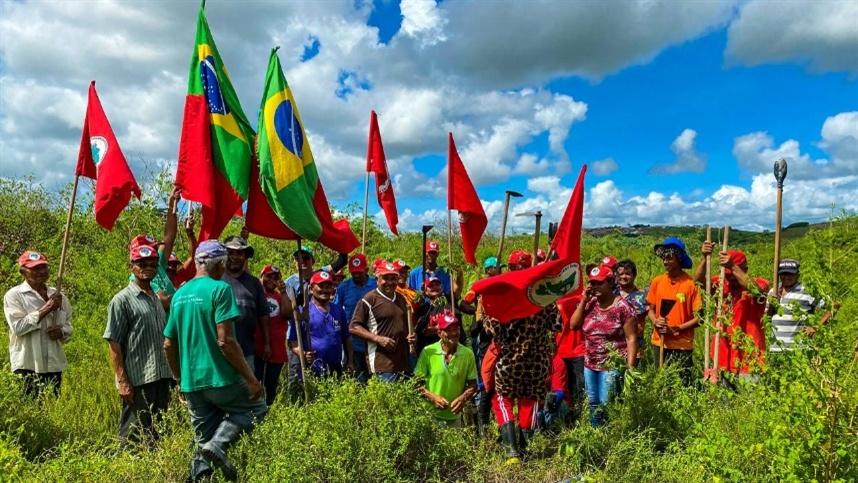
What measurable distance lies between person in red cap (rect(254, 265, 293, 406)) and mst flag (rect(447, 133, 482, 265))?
1943mm

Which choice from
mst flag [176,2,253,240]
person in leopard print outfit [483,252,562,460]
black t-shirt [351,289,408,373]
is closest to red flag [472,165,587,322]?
person in leopard print outfit [483,252,562,460]

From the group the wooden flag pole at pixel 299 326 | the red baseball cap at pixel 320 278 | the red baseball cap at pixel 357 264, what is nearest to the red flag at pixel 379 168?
the red baseball cap at pixel 357 264

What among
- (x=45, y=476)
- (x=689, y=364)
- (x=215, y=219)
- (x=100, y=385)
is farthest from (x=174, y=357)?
(x=689, y=364)

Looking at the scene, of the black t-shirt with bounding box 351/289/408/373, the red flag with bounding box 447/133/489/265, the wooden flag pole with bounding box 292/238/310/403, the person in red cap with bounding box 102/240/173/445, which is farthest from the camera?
the red flag with bounding box 447/133/489/265

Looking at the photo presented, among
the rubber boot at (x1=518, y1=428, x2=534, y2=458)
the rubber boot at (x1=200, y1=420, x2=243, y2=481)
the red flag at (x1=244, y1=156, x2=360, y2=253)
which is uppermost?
the red flag at (x1=244, y1=156, x2=360, y2=253)

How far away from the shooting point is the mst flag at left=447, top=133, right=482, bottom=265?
6.46 meters

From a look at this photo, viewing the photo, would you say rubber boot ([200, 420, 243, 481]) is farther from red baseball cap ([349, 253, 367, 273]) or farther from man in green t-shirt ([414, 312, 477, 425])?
red baseball cap ([349, 253, 367, 273])

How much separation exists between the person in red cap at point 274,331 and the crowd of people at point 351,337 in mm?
13

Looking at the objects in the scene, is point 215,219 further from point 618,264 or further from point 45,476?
point 618,264

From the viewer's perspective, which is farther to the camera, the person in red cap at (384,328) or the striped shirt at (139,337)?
the person in red cap at (384,328)

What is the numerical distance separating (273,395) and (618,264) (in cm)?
361

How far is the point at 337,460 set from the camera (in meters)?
3.96

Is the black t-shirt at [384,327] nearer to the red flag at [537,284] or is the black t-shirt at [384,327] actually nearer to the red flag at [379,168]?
the red flag at [537,284]

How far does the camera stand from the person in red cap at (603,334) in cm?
525
